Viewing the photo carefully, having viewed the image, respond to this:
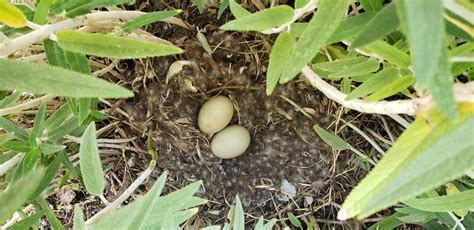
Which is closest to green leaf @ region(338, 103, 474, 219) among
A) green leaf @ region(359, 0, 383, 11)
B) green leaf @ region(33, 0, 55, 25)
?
green leaf @ region(359, 0, 383, 11)

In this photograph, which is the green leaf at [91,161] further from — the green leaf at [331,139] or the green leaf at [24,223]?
the green leaf at [331,139]

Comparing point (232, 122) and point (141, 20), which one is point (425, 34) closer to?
point (141, 20)

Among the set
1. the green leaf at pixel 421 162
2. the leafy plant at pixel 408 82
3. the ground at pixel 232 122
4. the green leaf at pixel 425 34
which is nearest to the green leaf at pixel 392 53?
the leafy plant at pixel 408 82

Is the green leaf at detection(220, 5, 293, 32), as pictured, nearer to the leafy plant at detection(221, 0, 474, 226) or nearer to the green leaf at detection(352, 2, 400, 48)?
the leafy plant at detection(221, 0, 474, 226)

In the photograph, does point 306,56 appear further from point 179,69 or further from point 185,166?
point 185,166

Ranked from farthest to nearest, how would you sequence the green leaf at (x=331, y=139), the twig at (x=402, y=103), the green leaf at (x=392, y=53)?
1. the green leaf at (x=331, y=139)
2. the green leaf at (x=392, y=53)
3. the twig at (x=402, y=103)

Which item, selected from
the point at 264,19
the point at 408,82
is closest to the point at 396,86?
the point at 408,82

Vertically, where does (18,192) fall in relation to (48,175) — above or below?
above
